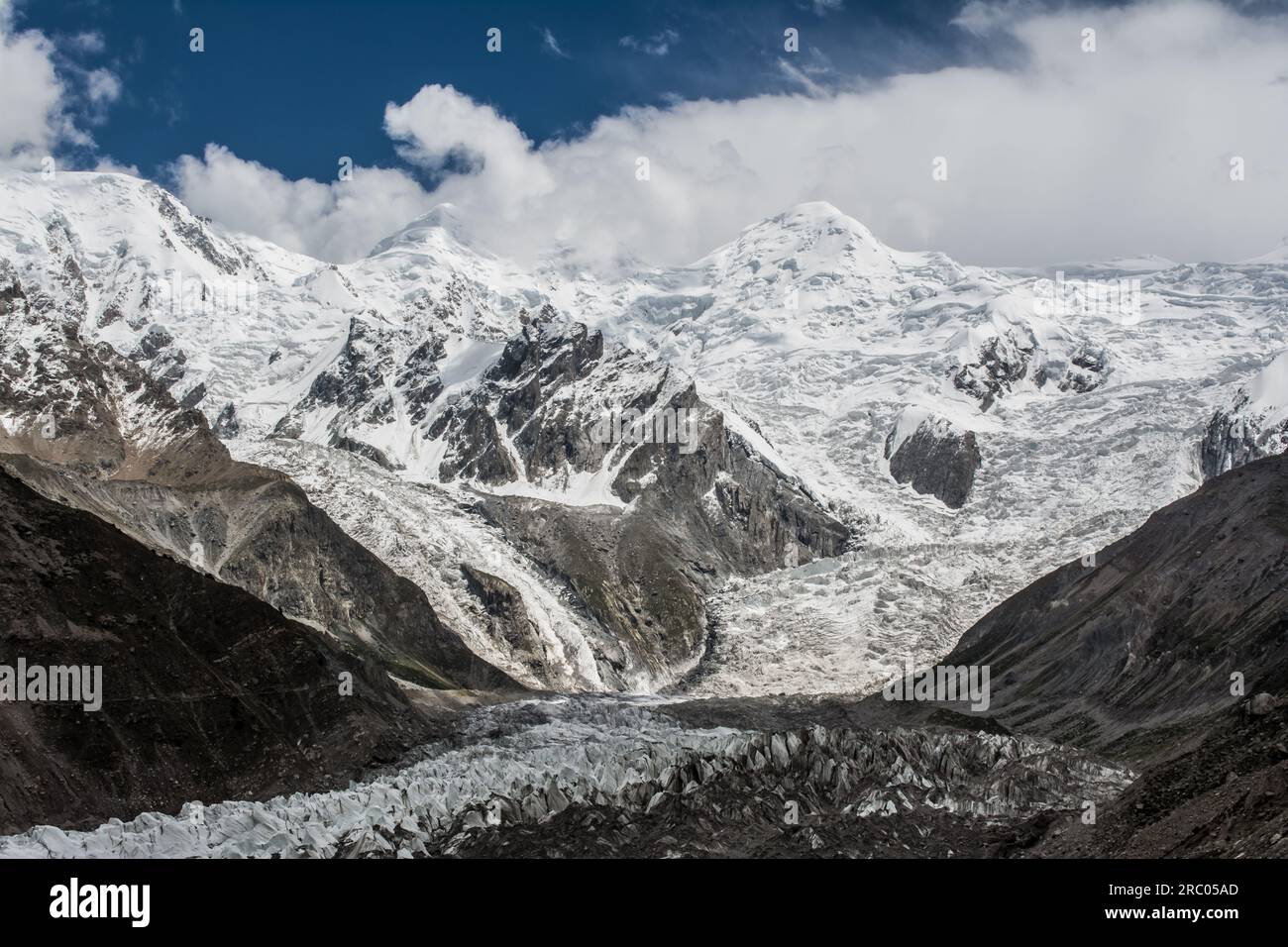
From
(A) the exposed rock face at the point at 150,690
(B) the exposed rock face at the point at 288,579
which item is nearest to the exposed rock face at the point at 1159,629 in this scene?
(A) the exposed rock face at the point at 150,690

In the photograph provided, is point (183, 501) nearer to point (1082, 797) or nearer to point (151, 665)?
point (151, 665)

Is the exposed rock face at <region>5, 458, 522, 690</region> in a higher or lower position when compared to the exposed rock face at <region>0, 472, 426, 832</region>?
higher

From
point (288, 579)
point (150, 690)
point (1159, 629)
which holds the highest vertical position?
point (288, 579)

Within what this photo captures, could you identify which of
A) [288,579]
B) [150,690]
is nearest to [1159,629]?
[150,690]

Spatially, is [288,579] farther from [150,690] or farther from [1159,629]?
[1159,629]

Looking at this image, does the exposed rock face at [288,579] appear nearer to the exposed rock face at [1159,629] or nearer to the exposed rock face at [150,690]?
the exposed rock face at [150,690]

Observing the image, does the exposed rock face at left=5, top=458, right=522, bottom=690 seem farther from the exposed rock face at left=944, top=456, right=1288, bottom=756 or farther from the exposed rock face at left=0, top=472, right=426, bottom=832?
the exposed rock face at left=944, top=456, right=1288, bottom=756

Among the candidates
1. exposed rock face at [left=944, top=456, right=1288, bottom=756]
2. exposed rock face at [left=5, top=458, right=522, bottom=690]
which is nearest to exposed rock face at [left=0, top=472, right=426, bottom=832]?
exposed rock face at [left=944, top=456, right=1288, bottom=756]
